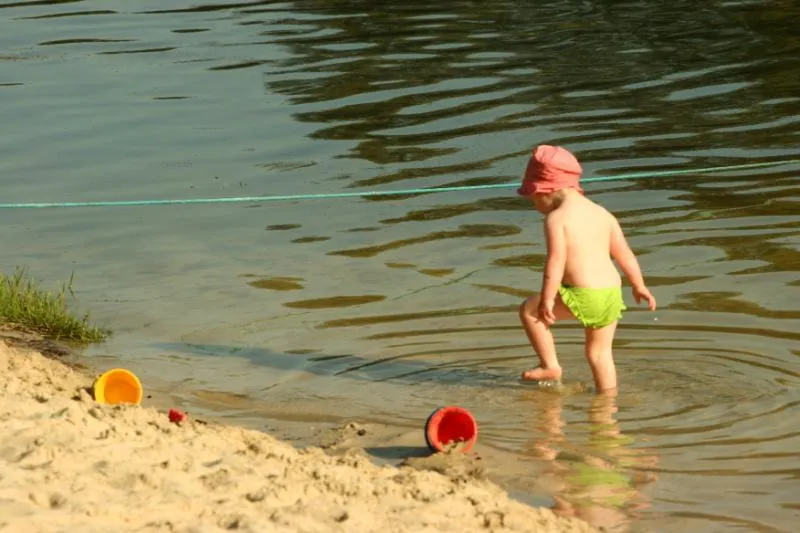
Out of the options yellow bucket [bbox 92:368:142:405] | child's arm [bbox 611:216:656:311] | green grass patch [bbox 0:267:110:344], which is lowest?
green grass patch [bbox 0:267:110:344]

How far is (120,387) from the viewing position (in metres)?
6.62

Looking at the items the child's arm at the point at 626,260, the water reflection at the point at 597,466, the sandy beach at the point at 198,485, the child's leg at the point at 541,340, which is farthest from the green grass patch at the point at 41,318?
the child's arm at the point at 626,260

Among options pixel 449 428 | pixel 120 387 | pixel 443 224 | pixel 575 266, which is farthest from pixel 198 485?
pixel 443 224

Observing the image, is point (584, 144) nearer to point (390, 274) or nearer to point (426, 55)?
point (390, 274)

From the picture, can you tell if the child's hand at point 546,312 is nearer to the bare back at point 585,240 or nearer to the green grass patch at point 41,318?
the bare back at point 585,240

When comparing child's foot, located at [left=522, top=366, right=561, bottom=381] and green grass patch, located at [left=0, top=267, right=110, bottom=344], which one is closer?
child's foot, located at [left=522, top=366, right=561, bottom=381]

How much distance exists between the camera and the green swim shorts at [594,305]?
7027 millimetres

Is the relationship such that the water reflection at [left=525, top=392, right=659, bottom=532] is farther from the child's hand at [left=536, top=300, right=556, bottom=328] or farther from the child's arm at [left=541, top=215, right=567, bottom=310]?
the child's arm at [left=541, top=215, right=567, bottom=310]

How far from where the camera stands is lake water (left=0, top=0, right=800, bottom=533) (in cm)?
666

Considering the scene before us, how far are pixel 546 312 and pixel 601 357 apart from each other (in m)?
0.34

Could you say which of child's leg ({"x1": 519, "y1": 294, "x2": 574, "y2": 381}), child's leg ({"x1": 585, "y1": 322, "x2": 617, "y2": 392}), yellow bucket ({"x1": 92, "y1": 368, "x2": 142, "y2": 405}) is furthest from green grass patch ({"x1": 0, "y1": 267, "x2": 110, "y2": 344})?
child's leg ({"x1": 585, "y1": 322, "x2": 617, "y2": 392})

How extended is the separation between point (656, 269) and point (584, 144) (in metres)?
3.00

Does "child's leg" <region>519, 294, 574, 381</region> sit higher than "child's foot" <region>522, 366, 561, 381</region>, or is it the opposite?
"child's leg" <region>519, 294, 574, 381</region>

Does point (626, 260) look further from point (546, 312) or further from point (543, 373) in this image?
point (543, 373)
